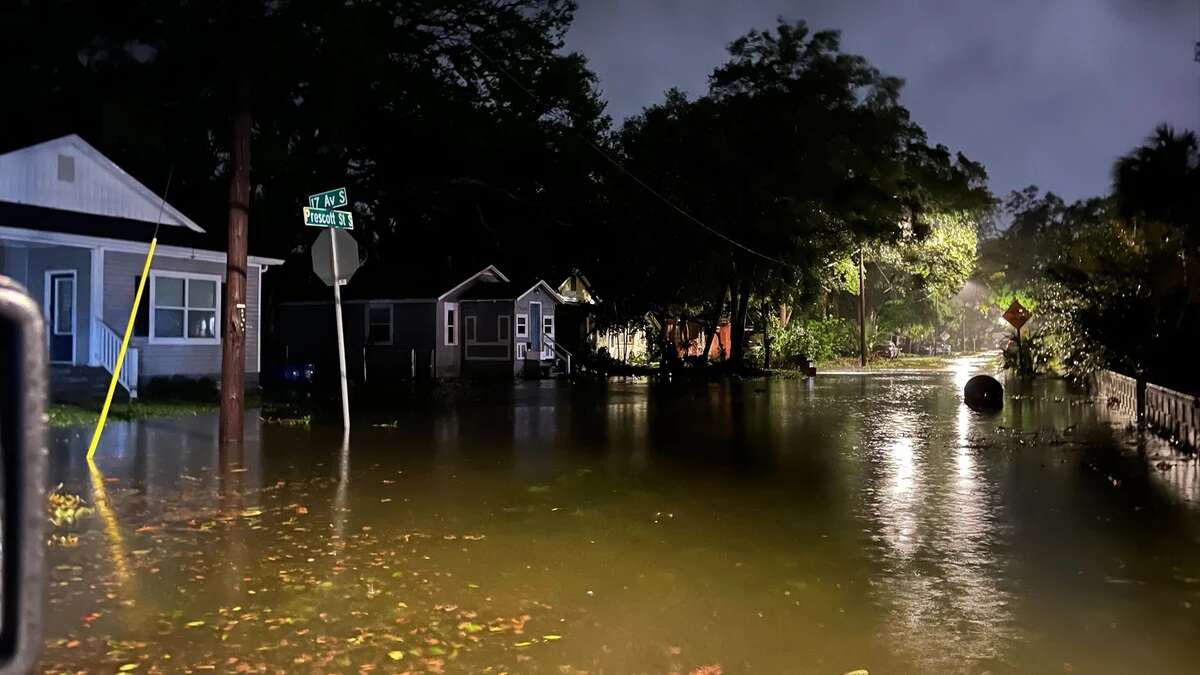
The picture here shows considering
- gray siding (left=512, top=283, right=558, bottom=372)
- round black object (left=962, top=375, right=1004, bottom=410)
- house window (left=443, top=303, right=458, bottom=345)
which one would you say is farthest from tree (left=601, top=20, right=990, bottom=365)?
round black object (left=962, top=375, right=1004, bottom=410)

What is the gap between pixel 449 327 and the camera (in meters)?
38.1

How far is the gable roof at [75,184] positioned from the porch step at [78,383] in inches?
149

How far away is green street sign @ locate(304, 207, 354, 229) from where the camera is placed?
1435 centimetres

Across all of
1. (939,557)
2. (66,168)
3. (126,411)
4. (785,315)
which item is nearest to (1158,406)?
(939,557)

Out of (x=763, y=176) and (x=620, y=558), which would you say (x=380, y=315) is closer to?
(x=763, y=176)

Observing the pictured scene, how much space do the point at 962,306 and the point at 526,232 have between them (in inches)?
3173

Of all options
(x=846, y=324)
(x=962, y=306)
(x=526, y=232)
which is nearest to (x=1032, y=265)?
(x=962, y=306)

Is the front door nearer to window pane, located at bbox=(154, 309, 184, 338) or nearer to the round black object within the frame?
window pane, located at bbox=(154, 309, 184, 338)

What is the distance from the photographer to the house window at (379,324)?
1486 inches

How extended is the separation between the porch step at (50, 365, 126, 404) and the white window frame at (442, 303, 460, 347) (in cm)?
1706

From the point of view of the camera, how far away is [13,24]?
37.2m

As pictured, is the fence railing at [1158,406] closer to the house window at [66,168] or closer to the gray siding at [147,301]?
the gray siding at [147,301]

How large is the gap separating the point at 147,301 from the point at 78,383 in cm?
310

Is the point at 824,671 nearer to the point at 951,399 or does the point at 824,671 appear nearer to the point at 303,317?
the point at 951,399
